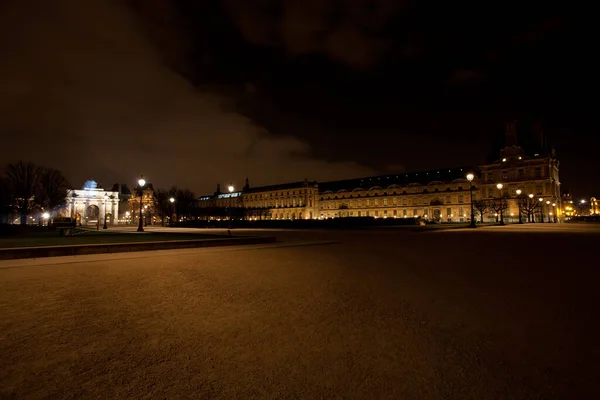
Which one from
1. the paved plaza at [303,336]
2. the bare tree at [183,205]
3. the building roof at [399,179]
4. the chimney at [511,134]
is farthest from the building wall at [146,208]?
the chimney at [511,134]

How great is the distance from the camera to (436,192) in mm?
98438

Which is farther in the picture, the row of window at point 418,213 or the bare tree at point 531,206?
the row of window at point 418,213

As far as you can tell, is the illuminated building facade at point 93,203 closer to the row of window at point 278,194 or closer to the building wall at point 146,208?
the building wall at point 146,208

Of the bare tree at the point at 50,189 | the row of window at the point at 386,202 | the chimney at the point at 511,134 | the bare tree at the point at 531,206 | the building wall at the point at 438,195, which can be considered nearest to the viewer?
the bare tree at the point at 50,189

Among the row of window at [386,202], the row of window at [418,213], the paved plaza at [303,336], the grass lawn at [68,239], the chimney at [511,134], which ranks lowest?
the paved plaza at [303,336]

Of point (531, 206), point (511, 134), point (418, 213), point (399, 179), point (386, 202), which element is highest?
point (511, 134)

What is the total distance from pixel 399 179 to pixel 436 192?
14.9m

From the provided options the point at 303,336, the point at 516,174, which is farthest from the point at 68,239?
the point at 516,174

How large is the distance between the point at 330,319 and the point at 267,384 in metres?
2.09

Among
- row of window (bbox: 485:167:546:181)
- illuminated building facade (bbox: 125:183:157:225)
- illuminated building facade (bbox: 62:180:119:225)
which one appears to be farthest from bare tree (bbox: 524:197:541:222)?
illuminated building facade (bbox: 62:180:119:225)

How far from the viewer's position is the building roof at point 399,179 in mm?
98125

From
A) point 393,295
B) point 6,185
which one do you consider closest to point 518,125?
point 393,295

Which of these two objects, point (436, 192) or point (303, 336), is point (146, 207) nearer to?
point (436, 192)

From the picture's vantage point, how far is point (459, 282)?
7.88 meters
